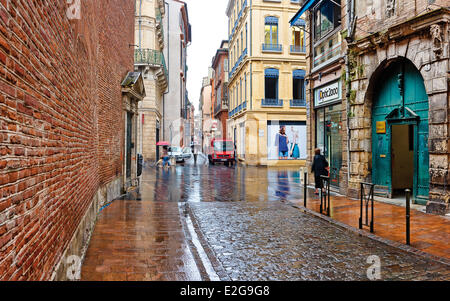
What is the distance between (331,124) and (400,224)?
6713mm

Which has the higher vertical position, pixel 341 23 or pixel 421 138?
pixel 341 23

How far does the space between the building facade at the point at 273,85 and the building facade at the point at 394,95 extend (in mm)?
16640

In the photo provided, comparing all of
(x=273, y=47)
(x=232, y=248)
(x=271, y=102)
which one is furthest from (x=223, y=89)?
(x=232, y=248)

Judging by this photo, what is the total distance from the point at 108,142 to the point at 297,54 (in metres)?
24.3

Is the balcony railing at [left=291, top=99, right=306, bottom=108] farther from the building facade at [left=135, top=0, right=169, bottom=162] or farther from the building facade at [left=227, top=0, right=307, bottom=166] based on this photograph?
the building facade at [left=135, top=0, right=169, bottom=162]

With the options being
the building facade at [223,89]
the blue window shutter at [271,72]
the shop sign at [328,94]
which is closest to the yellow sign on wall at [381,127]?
the shop sign at [328,94]

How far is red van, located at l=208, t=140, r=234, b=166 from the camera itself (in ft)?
101

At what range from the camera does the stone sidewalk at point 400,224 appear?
5867mm

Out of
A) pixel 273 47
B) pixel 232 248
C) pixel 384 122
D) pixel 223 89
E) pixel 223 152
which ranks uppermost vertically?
pixel 273 47

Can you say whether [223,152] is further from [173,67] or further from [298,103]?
[173,67]

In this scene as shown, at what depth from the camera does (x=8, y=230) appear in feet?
6.89

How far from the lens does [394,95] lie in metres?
10.3
